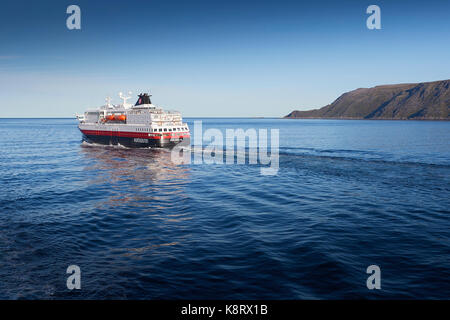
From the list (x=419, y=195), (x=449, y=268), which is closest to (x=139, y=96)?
(x=419, y=195)

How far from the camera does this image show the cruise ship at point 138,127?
A: 6662cm

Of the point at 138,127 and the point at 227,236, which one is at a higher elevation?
the point at 138,127

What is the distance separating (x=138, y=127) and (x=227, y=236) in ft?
192

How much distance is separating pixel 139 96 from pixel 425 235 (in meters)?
73.9

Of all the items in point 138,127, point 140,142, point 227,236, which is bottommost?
point 227,236

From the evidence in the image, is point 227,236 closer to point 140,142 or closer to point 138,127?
point 140,142

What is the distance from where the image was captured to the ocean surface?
11.4 metres

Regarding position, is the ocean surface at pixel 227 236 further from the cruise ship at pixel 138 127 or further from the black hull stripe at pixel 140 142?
the cruise ship at pixel 138 127

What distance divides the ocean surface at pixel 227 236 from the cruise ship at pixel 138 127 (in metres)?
32.9

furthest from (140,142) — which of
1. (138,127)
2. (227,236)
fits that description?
(227,236)

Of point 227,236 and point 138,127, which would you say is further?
point 138,127

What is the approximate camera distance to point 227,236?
16.9m

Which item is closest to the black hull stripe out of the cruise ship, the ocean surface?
the cruise ship
